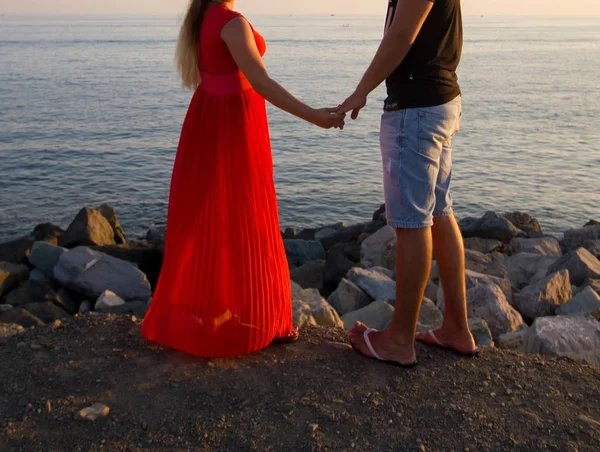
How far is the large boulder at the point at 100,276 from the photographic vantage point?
289 inches

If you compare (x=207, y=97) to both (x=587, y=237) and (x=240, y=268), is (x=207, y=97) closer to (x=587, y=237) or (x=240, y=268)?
(x=240, y=268)

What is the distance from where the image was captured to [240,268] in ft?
13.2

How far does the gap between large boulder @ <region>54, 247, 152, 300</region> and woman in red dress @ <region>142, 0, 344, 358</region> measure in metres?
3.33

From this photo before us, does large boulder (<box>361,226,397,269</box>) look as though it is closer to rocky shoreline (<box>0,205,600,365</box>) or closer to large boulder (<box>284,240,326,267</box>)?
rocky shoreline (<box>0,205,600,365</box>)

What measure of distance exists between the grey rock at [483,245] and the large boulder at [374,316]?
355cm

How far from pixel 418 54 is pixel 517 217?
26.4 ft

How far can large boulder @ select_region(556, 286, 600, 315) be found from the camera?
6418 millimetres

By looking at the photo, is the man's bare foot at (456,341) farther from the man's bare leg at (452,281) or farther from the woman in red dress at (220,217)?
the woman in red dress at (220,217)

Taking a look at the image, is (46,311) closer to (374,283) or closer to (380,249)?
(374,283)

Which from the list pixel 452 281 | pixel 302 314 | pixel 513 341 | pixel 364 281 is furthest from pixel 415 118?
pixel 364 281

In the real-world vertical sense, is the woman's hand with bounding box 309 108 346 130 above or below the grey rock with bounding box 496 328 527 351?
above

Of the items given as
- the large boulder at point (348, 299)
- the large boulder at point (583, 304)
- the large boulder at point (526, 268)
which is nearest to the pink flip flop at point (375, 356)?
the large boulder at point (348, 299)

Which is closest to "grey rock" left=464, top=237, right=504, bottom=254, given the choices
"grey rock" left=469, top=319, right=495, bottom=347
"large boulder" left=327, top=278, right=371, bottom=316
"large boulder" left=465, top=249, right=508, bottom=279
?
"large boulder" left=465, top=249, right=508, bottom=279

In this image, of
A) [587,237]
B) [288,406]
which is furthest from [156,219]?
[288,406]
